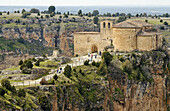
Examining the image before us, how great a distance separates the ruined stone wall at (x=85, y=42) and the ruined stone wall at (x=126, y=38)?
294 inches

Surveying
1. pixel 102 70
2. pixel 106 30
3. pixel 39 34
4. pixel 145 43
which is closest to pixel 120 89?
pixel 102 70

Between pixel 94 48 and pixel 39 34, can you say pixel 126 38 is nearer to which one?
pixel 94 48

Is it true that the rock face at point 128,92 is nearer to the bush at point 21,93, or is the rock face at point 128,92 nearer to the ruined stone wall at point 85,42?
the bush at point 21,93

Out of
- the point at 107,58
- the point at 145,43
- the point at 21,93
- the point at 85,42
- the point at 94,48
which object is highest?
the point at 145,43

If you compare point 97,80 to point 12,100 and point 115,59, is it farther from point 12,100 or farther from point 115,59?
point 12,100

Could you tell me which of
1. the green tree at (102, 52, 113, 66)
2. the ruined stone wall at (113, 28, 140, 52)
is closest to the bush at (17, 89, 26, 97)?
the green tree at (102, 52, 113, 66)

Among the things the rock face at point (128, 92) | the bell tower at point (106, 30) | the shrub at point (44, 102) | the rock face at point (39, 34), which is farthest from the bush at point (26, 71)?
the rock face at point (39, 34)

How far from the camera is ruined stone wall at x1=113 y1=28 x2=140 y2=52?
78750mm

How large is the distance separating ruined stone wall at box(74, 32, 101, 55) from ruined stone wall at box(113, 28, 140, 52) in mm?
7469

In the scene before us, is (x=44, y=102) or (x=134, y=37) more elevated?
(x=134, y=37)

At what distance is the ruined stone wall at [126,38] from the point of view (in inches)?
3100

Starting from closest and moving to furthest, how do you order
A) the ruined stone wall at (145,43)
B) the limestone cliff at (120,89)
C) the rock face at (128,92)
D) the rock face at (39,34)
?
the limestone cliff at (120,89)
the rock face at (128,92)
the ruined stone wall at (145,43)
the rock face at (39,34)

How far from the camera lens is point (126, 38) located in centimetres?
7900

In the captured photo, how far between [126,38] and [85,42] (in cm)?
1073
